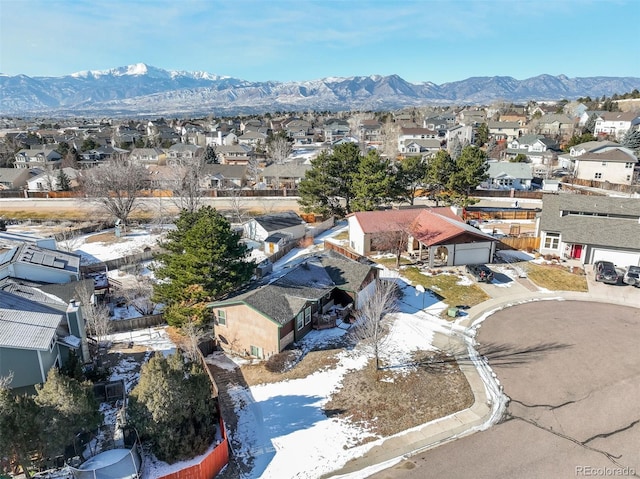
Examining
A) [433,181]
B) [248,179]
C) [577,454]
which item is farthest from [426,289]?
[248,179]

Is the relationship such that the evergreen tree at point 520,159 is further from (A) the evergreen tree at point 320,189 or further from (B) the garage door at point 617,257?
(B) the garage door at point 617,257

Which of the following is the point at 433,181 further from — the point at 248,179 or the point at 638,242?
the point at 248,179

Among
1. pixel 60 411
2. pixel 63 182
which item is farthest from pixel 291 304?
pixel 63 182

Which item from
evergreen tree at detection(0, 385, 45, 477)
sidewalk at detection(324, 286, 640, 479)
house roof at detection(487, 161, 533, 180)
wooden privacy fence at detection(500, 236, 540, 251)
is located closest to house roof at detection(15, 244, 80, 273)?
evergreen tree at detection(0, 385, 45, 477)

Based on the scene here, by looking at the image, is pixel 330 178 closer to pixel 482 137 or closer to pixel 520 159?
pixel 520 159

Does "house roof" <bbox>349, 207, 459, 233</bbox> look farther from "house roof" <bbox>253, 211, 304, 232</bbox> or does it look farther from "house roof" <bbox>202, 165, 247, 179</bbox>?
"house roof" <bbox>202, 165, 247, 179</bbox>
